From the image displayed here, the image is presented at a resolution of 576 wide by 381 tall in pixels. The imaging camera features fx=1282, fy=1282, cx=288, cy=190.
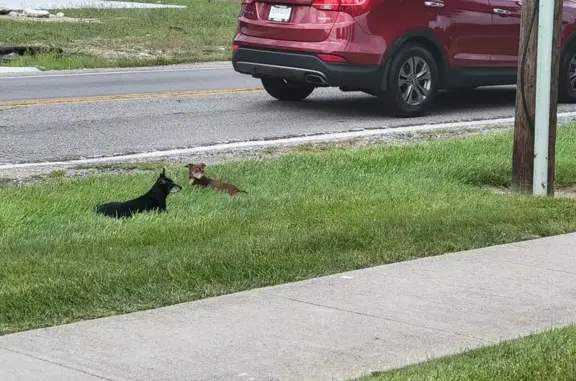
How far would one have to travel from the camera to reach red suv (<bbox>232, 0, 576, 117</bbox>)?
13.0m

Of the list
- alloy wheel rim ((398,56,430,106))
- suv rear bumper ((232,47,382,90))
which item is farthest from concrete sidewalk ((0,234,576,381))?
alloy wheel rim ((398,56,430,106))

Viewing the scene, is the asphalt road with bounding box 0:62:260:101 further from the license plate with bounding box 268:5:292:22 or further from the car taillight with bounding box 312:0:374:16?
the car taillight with bounding box 312:0:374:16

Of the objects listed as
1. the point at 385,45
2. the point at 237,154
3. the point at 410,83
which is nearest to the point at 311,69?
the point at 385,45

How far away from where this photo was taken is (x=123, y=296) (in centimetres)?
631

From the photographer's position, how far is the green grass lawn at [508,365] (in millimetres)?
5090

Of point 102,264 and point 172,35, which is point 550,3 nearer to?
point 102,264

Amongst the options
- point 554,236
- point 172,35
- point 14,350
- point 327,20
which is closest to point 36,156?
point 327,20

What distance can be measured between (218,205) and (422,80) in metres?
5.76

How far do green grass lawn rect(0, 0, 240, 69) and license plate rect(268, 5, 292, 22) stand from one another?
20.4 feet

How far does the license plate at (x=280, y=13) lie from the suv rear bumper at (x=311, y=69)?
35cm

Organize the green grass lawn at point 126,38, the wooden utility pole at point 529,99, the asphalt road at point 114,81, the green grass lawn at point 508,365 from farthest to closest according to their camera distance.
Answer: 1. the green grass lawn at point 126,38
2. the asphalt road at point 114,81
3. the wooden utility pole at point 529,99
4. the green grass lawn at point 508,365

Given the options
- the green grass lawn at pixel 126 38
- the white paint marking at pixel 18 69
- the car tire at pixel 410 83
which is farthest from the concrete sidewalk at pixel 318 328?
the green grass lawn at pixel 126 38

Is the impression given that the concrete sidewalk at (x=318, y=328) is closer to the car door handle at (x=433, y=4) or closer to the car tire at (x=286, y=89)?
the car door handle at (x=433, y=4)

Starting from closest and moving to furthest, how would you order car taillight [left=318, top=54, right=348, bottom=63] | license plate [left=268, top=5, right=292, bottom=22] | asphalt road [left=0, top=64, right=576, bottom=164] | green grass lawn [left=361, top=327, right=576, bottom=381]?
1. green grass lawn [left=361, top=327, right=576, bottom=381]
2. asphalt road [left=0, top=64, right=576, bottom=164]
3. car taillight [left=318, top=54, right=348, bottom=63]
4. license plate [left=268, top=5, right=292, bottom=22]
